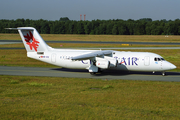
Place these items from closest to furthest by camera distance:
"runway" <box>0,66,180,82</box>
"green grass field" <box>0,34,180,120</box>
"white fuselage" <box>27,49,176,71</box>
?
1. "green grass field" <box>0,34,180,120</box>
2. "runway" <box>0,66,180,82</box>
3. "white fuselage" <box>27,49,176,71</box>

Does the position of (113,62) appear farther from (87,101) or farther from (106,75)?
(87,101)

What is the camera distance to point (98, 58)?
1140 inches

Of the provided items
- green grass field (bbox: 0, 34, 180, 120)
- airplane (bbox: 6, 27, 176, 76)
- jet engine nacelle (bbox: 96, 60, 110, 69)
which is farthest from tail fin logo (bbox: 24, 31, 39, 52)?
jet engine nacelle (bbox: 96, 60, 110, 69)

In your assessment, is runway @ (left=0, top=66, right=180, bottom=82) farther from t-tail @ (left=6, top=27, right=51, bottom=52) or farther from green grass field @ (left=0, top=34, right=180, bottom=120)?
green grass field @ (left=0, top=34, right=180, bottom=120)

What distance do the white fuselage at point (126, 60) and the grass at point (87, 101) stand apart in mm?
5681

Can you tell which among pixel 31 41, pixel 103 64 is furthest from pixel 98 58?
pixel 31 41

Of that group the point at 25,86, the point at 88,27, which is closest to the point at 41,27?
the point at 88,27

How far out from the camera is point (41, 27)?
135 meters

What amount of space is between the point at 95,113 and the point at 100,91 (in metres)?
6.06

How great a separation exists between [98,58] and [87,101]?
43.5ft

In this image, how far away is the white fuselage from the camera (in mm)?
27859

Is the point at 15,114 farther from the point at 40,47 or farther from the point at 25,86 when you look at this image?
the point at 40,47

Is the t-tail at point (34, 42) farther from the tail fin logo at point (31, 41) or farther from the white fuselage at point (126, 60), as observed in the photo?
the white fuselage at point (126, 60)

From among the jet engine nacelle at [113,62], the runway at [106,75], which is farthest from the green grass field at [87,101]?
the jet engine nacelle at [113,62]
